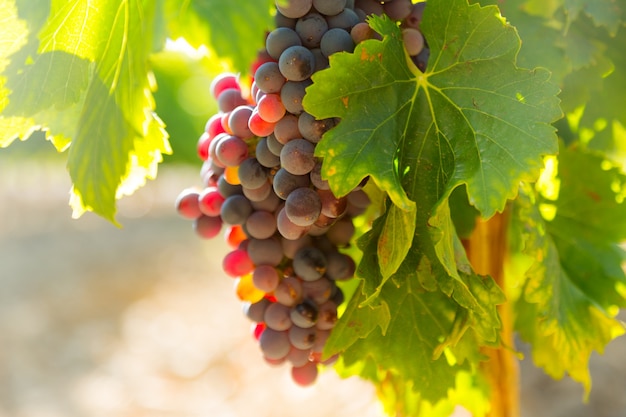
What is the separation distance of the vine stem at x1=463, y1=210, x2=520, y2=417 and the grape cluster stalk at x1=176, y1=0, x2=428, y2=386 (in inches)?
5.6

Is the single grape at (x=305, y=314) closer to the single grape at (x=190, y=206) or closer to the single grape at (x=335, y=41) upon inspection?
the single grape at (x=190, y=206)

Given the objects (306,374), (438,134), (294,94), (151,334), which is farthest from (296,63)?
(151,334)

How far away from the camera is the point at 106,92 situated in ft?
1.67

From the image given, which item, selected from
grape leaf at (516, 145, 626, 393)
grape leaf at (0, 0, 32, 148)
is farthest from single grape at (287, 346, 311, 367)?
grape leaf at (0, 0, 32, 148)

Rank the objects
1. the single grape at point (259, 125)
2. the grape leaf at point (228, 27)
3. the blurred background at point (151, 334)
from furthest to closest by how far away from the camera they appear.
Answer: the blurred background at point (151, 334) → the single grape at point (259, 125) → the grape leaf at point (228, 27)

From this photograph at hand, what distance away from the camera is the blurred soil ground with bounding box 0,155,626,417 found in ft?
7.52

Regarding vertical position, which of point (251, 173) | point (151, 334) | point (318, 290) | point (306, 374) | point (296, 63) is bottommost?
point (151, 334)

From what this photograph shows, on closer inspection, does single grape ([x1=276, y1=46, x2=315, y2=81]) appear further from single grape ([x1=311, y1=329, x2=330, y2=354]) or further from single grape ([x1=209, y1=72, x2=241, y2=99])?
single grape ([x1=311, y1=329, x2=330, y2=354])

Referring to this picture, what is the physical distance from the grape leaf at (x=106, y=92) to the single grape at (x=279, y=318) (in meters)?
0.19

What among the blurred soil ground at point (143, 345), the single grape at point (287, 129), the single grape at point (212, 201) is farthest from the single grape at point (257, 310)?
the blurred soil ground at point (143, 345)

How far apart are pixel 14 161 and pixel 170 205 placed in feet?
6.53

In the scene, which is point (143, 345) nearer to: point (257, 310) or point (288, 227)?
point (257, 310)

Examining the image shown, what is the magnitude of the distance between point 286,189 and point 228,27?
152 mm

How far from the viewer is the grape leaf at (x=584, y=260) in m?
0.63
